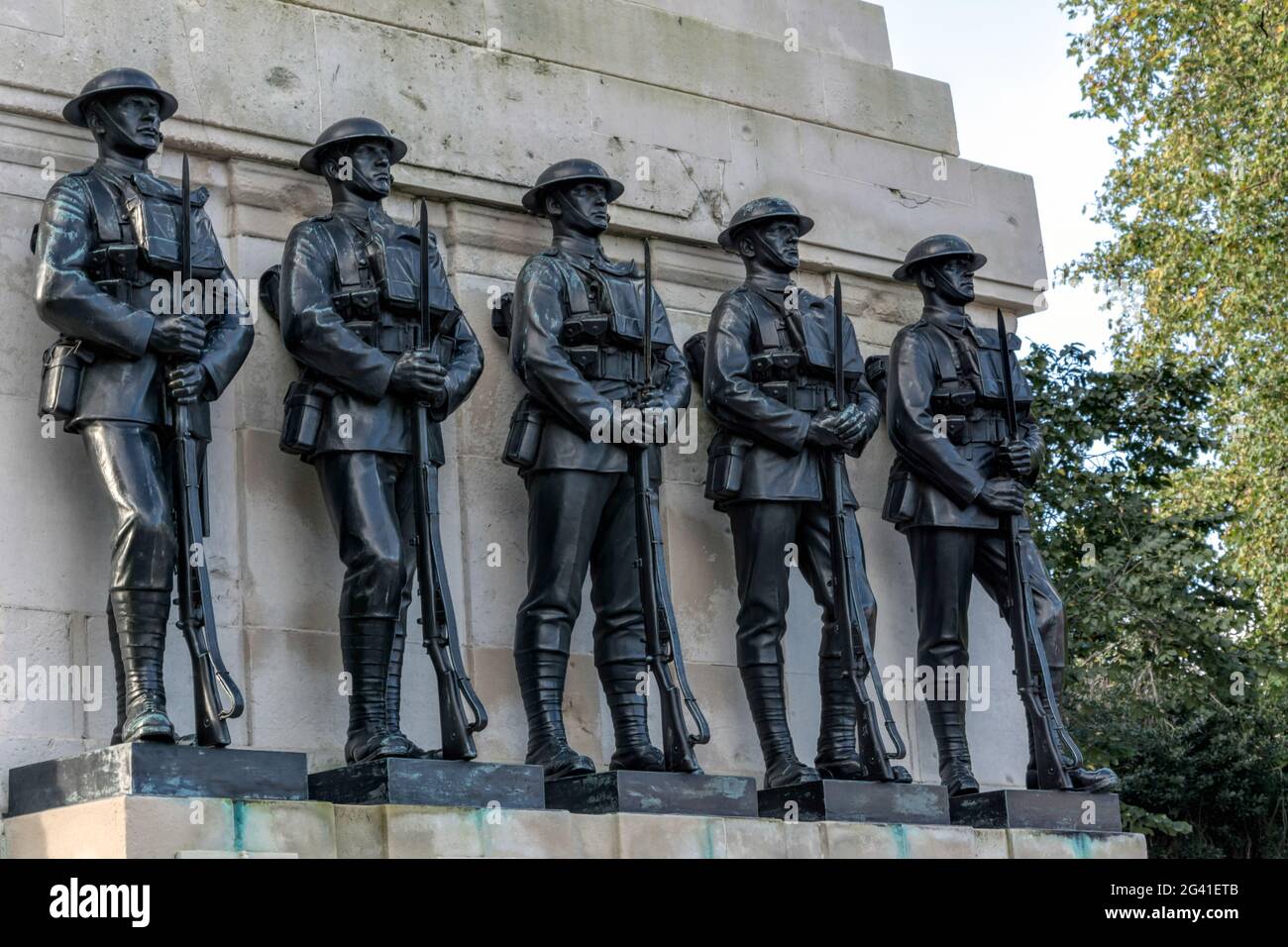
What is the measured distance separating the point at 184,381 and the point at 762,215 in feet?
12.6

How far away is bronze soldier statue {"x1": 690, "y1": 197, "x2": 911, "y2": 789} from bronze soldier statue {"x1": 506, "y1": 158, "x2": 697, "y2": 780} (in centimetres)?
53

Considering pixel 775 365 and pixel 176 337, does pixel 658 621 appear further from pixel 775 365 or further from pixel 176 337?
pixel 176 337

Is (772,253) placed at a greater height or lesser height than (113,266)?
greater

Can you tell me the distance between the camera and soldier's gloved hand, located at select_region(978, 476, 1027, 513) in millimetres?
12258

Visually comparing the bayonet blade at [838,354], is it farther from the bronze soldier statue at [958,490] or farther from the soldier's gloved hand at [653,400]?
the soldier's gloved hand at [653,400]

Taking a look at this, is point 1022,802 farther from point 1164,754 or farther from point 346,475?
point 1164,754

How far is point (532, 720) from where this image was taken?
35.1 feet

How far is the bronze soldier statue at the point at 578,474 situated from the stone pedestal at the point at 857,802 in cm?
83

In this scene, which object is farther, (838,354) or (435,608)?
(838,354)

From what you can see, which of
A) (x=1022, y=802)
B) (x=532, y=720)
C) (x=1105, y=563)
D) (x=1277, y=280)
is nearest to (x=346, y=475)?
(x=532, y=720)

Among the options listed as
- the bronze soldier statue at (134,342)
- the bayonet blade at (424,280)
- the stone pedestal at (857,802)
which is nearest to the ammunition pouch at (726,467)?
the stone pedestal at (857,802)

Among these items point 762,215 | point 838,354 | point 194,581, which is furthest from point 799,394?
point 194,581

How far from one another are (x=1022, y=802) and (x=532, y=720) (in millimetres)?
2923

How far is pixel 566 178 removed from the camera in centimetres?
1131
